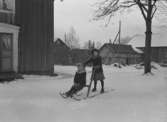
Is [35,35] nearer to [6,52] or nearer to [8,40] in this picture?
[8,40]

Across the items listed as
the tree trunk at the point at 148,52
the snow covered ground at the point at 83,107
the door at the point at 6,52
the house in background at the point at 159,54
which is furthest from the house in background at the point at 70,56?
the snow covered ground at the point at 83,107

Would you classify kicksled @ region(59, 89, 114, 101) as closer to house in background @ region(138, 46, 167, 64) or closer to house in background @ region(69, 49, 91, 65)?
house in background @ region(69, 49, 91, 65)

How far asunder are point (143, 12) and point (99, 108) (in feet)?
43.4

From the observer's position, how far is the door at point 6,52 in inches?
590

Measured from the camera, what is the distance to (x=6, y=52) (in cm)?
1526

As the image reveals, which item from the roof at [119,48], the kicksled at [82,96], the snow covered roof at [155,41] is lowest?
the kicksled at [82,96]

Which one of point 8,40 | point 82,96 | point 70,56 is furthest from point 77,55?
point 82,96

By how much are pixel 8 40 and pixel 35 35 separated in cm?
225

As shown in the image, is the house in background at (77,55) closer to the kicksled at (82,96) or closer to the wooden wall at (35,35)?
the wooden wall at (35,35)

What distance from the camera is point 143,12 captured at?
19.8 metres

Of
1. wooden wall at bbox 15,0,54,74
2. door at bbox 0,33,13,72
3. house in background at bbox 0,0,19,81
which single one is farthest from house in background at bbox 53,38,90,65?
door at bbox 0,33,13,72

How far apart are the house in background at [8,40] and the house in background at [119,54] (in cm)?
3108

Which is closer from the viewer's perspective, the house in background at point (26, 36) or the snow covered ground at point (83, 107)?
the snow covered ground at point (83, 107)

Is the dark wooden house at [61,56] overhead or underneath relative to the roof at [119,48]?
underneath
